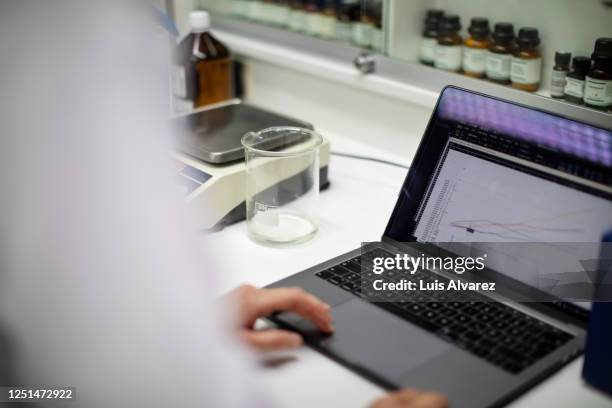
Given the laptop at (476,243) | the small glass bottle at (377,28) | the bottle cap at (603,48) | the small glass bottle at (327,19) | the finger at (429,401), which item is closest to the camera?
the finger at (429,401)

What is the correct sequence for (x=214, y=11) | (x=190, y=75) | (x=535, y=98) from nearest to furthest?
(x=535, y=98), (x=190, y=75), (x=214, y=11)

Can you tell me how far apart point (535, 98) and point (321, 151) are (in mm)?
353

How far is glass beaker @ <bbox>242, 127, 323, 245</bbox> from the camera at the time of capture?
1.10 metres

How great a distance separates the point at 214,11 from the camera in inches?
70.7

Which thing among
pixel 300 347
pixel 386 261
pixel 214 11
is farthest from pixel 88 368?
pixel 214 11

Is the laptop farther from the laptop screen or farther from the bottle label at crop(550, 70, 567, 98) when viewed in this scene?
the bottle label at crop(550, 70, 567, 98)

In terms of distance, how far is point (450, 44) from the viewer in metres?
1.30

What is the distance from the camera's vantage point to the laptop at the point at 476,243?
774mm

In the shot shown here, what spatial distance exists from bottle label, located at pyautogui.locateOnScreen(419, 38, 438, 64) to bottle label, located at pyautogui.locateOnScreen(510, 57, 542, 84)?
17 cm

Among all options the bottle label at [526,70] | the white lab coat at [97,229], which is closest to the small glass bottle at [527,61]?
the bottle label at [526,70]

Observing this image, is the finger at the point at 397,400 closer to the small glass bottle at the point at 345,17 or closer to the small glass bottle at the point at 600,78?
the small glass bottle at the point at 600,78

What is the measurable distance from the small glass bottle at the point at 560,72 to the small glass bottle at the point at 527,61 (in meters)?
0.05

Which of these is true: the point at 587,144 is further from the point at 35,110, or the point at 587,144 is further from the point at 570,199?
the point at 35,110

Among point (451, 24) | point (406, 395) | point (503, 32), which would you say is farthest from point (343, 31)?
point (406, 395)
